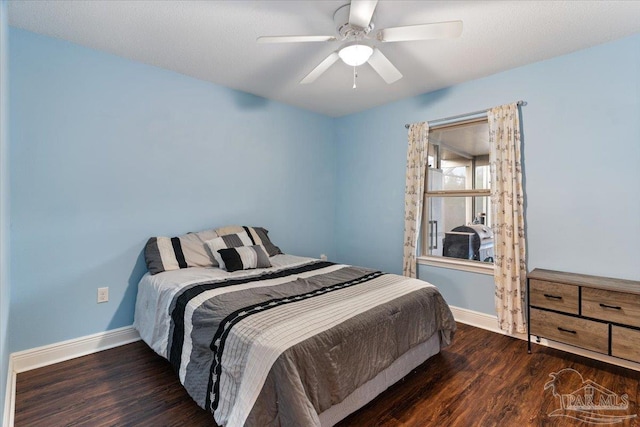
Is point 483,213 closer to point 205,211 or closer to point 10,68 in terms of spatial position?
point 205,211

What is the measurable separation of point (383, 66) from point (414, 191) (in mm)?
1649

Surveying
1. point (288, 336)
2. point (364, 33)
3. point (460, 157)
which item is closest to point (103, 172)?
point (288, 336)

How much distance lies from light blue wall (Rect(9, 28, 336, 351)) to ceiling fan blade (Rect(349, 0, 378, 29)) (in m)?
1.92

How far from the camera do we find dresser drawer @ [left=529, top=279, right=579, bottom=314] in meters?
2.29

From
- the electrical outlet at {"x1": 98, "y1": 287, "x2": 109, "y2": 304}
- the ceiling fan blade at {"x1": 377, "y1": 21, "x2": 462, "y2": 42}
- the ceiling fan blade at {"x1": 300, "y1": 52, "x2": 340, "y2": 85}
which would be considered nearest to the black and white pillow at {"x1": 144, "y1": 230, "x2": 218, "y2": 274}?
the electrical outlet at {"x1": 98, "y1": 287, "x2": 109, "y2": 304}

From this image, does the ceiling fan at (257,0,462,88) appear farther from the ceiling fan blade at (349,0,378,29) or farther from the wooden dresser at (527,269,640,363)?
the wooden dresser at (527,269,640,363)

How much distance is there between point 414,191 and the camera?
3.51 meters

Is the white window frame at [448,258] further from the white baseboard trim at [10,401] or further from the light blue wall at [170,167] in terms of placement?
the white baseboard trim at [10,401]

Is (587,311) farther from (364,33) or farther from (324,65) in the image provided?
(324,65)

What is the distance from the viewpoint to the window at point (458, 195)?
3205 mm

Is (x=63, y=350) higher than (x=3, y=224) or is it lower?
lower

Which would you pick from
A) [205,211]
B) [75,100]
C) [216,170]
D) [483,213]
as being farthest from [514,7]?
[75,100]

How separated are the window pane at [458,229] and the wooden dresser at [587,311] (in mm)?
730

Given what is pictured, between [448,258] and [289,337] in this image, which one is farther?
[448,258]
